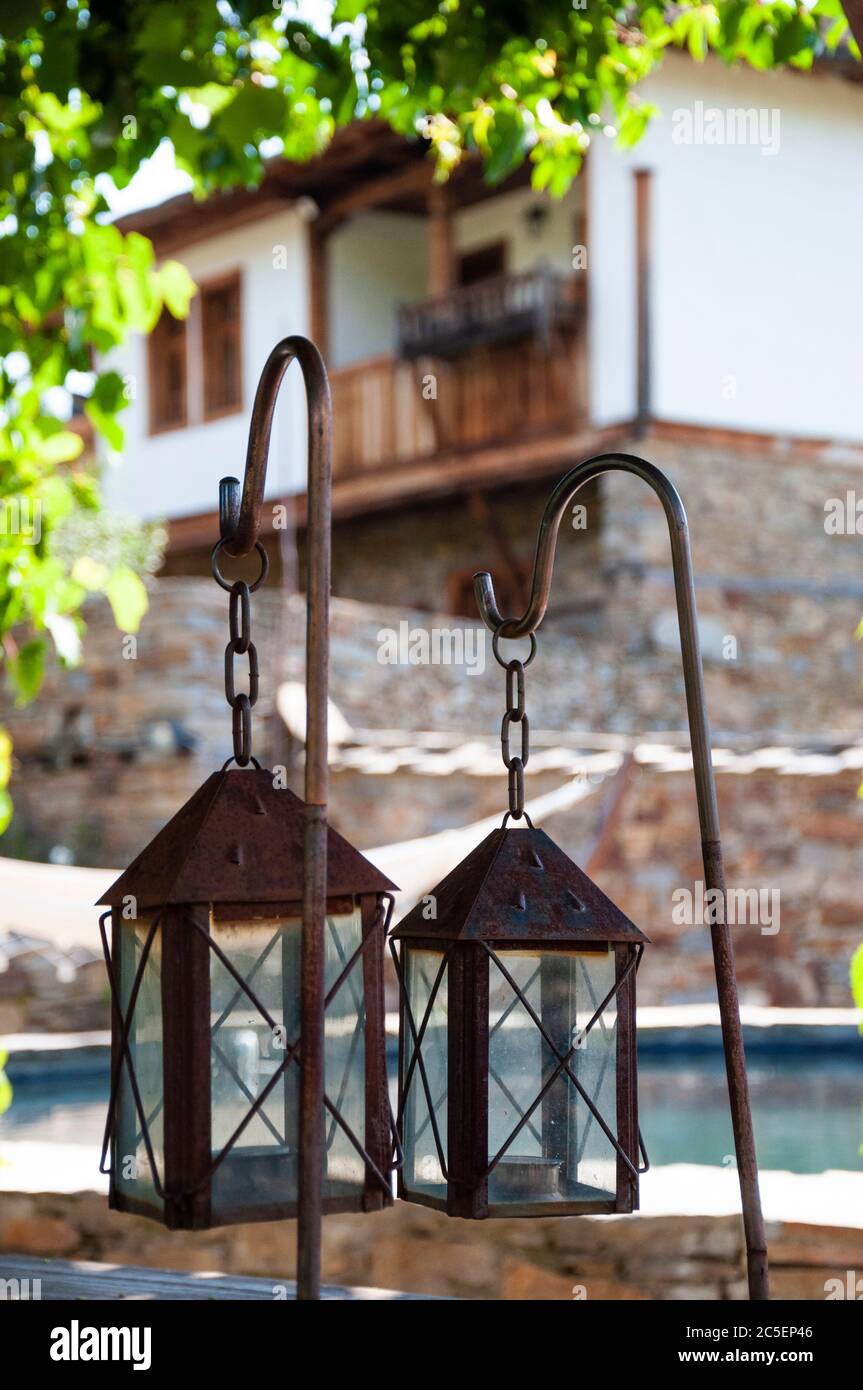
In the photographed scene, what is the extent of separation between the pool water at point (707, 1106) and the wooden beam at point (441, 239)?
6.47m

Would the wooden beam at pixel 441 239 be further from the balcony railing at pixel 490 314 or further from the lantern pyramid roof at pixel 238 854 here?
the lantern pyramid roof at pixel 238 854

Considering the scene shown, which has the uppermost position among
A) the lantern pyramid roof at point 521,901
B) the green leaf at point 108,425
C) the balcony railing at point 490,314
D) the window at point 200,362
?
the window at point 200,362

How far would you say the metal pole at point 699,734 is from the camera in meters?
1.50

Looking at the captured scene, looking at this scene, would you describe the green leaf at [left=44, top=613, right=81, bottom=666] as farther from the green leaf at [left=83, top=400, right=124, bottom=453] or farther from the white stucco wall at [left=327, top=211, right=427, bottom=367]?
the white stucco wall at [left=327, top=211, right=427, bottom=367]

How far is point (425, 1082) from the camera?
1.50 m

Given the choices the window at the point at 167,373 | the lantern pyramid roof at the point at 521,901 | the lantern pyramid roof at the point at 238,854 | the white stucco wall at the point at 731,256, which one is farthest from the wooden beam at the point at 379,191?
the lantern pyramid roof at the point at 238,854

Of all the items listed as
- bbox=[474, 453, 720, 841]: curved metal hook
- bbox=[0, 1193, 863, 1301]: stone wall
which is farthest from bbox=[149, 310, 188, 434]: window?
bbox=[474, 453, 720, 841]: curved metal hook

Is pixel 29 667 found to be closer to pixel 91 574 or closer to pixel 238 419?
pixel 91 574

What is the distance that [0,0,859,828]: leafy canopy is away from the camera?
9.31 feet

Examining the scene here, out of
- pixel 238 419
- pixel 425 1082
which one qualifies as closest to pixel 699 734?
pixel 425 1082

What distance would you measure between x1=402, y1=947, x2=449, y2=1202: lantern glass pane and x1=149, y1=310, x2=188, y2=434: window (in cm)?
1237

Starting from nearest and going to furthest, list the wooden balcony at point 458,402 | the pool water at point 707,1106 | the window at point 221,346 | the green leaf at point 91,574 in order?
the green leaf at point 91,574 → the pool water at point 707,1106 → the wooden balcony at point 458,402 → the window at point 221,346

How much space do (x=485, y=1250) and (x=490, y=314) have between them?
27.2 ft
